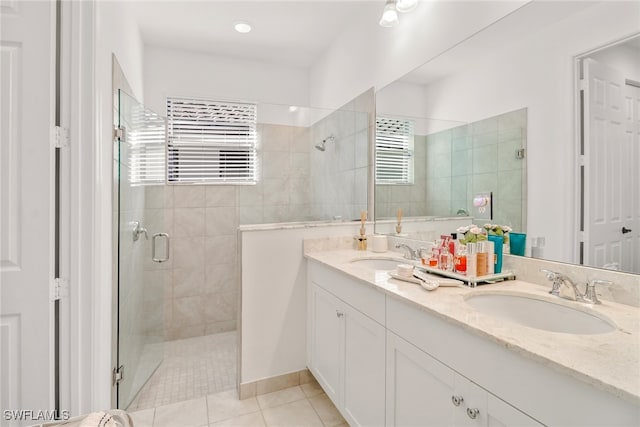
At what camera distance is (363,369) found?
55.1 inches

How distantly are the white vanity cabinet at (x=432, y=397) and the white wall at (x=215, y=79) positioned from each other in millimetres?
2662

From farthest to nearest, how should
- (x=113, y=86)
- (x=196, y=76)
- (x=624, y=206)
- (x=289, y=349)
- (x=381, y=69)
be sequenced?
(x=196, y=76), (x=381, y=69), (x=289, y=349), (x=113, y=86), (x=624, y=206)

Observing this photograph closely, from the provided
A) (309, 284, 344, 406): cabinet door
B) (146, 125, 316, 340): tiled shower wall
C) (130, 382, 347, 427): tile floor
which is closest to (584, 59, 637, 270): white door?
(309, 284, 344, 406): cabinet door

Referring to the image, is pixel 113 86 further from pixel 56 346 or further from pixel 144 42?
pixel 144 42

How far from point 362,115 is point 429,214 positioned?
0.98m

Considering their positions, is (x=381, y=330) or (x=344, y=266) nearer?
(x=381, y=330)

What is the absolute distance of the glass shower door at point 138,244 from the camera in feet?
5.61

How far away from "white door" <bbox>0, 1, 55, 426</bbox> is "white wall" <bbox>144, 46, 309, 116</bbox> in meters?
1.66

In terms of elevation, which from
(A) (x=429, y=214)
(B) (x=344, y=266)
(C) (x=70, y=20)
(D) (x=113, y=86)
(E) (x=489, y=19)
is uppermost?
(E) (x=489, y=19)

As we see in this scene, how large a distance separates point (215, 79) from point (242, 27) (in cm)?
67

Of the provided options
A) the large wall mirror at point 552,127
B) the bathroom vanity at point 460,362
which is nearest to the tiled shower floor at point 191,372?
the bathroom vanity at point 460,362

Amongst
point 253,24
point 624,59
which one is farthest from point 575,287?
point 253,24

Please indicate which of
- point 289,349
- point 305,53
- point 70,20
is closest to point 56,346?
point 289,349

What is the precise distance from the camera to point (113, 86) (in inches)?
61.9
